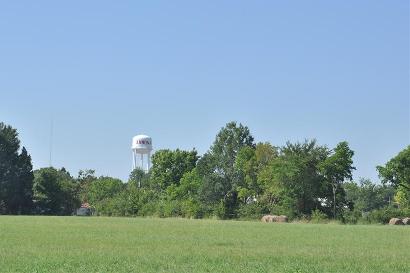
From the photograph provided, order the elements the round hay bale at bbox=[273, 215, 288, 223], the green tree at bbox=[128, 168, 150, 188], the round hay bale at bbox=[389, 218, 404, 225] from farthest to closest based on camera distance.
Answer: the green tree at bbox=[128, 168, 150, 188], the round hay bale at bbox=[273, 215, 288, 223], the round hay bale at bbox=[389, 218, 404, 225]

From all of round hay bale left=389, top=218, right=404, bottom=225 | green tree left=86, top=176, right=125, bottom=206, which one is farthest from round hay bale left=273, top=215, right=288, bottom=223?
green tree left=86, top=176, right=125, bottom=206

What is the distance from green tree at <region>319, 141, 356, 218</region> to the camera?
77.1 meters

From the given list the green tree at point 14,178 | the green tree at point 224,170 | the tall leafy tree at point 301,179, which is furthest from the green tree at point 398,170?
the green tree at point 14,178

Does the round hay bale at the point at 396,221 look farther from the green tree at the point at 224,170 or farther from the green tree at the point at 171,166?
the green tree at the point at 171,166

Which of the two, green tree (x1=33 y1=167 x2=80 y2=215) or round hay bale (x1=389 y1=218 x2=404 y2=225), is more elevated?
green tree (x1=33 y1=167 x2=80 y2=215)

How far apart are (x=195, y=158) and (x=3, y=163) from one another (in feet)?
99.6

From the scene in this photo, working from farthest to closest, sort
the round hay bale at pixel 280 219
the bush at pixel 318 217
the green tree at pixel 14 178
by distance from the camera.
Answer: the green tree at pixel 14 178 → the bush at pixel 318 217 → the round hay bale at pixel 280 219

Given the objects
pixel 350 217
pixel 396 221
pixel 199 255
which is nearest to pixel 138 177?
pixel 350 217

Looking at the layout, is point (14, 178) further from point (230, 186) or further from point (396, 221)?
point (396, 221)

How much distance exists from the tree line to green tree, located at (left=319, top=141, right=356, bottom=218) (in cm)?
10

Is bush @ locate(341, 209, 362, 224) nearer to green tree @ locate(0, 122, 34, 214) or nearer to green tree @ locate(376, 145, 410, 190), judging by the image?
green tree @ locate(376, 145, 410, 190)

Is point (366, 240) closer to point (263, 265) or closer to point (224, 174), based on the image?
point (263, 265)

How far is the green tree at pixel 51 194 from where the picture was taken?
10981 centimetres

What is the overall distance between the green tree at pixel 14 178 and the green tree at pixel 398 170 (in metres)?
53.9
